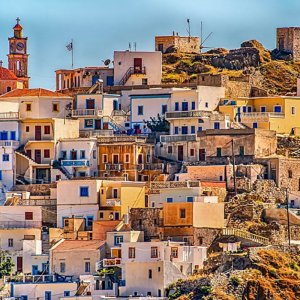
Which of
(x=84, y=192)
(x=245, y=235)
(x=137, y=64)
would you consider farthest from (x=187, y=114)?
(x=245, y=235)

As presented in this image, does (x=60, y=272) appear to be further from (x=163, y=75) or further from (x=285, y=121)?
(x=163, y=75)

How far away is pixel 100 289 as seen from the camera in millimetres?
Result: 88125

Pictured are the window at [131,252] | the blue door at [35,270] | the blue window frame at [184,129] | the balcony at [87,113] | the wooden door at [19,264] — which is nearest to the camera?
the window at [131,252]

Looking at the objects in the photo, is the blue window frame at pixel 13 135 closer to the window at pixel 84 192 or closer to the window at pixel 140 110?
the window at pixel 140 110

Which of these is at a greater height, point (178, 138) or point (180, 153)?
point (178, 138)

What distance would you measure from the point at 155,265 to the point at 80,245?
5.75 meters

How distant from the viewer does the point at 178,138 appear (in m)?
103

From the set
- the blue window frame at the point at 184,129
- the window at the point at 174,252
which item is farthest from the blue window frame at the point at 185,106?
the window at the point at 174,252

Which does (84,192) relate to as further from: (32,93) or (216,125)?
(32,93)

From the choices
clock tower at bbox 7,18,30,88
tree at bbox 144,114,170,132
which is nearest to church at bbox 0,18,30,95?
clock tower at bbox 7,18,30,88

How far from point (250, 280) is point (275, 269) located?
2.03 m

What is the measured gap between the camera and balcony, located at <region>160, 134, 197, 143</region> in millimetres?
102500

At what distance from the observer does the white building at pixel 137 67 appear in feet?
369

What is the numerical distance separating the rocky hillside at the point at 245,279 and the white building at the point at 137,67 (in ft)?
82.8
